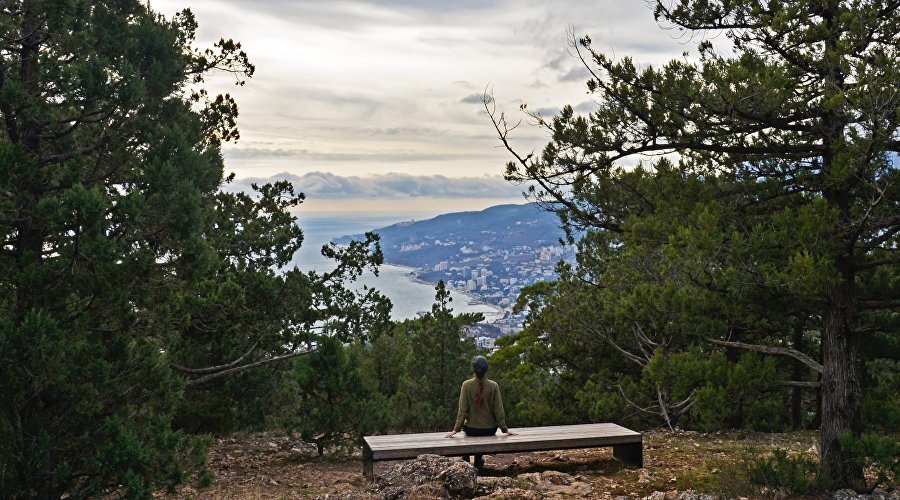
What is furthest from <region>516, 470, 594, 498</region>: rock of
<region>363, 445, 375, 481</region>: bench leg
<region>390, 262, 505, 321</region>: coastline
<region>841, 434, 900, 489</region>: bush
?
<region>390, 262, 505, 321</region>: coastline

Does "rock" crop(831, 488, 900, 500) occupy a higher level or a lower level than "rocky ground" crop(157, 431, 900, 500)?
higher

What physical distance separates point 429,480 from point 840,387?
391 cm

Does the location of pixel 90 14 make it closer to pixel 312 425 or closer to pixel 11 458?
pixel 11 458

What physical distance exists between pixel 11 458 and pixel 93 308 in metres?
1.51

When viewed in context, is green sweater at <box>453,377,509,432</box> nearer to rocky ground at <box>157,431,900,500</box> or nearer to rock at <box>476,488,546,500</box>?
rocky ground at <box>157,431,900,500</box>

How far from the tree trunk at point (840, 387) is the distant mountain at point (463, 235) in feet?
199

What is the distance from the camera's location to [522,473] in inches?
297

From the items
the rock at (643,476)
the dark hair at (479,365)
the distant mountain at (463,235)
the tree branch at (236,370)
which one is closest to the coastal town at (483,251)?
the distant mountain at (463,235)

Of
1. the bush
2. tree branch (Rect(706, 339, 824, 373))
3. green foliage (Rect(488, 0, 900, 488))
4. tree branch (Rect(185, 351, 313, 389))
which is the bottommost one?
the bush

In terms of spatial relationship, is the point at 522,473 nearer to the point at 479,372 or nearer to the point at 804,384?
the point at 479,372

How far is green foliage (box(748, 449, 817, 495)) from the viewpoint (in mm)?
5977

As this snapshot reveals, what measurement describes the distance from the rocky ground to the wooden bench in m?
0.20

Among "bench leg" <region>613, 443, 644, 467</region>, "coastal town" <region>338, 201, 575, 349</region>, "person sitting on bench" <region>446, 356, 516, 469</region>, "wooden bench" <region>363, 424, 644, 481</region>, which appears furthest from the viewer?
"coastal town" <region>338, 201, 575, 349</region>

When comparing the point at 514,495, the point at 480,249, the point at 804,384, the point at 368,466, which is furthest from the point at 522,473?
the point at 480,249
